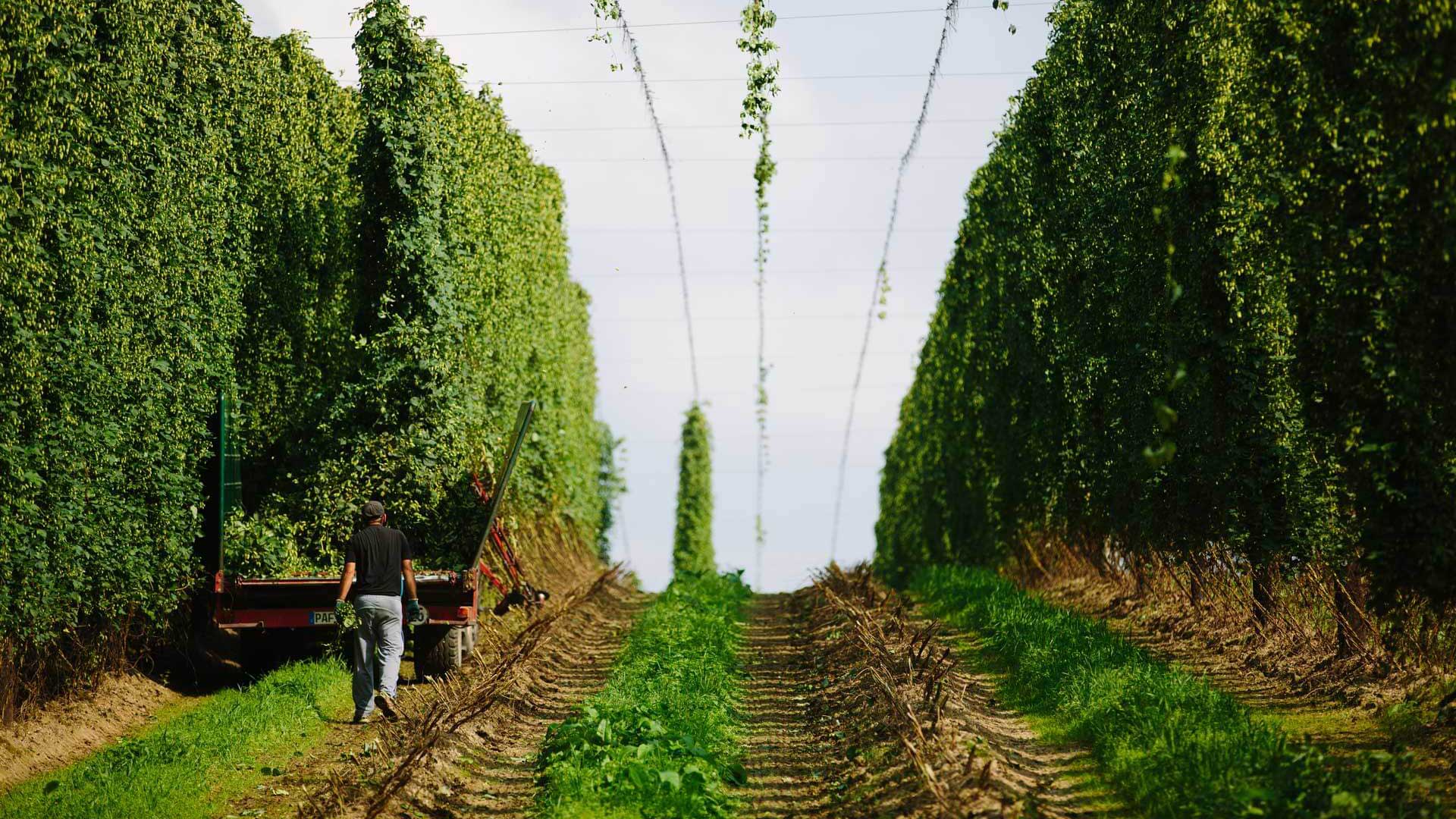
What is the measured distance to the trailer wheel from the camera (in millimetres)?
14188

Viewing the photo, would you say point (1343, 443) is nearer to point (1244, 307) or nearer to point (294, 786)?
point (1244, 307)

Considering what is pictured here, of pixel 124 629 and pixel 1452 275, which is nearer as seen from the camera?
pixel 1452 275

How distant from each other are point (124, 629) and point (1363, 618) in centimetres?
1197

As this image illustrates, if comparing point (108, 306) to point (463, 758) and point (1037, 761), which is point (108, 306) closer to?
point (463, 758)

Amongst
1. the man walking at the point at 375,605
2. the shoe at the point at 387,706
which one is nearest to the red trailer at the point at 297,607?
the man walking at the point at 375,605

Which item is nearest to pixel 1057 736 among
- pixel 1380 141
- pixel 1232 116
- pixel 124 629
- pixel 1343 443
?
pixel 1343 443

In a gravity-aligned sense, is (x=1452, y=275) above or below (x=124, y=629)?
above

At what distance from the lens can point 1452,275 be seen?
27.8 ft

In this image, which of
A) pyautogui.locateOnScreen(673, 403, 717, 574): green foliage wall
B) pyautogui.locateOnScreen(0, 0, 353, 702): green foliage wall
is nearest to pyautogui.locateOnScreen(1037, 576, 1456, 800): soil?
pyautogui.locateOnScreen(0, 0, 353, 702): green foliage wall

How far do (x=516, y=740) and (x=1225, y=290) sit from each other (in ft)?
27.5

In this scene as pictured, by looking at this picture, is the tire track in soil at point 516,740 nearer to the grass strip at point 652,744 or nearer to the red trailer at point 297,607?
the grass strip at point 652,744

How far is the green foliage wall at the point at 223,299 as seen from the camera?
11.3 m

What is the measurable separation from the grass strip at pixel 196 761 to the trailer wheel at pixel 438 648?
1.35m

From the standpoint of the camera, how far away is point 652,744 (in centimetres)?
921
